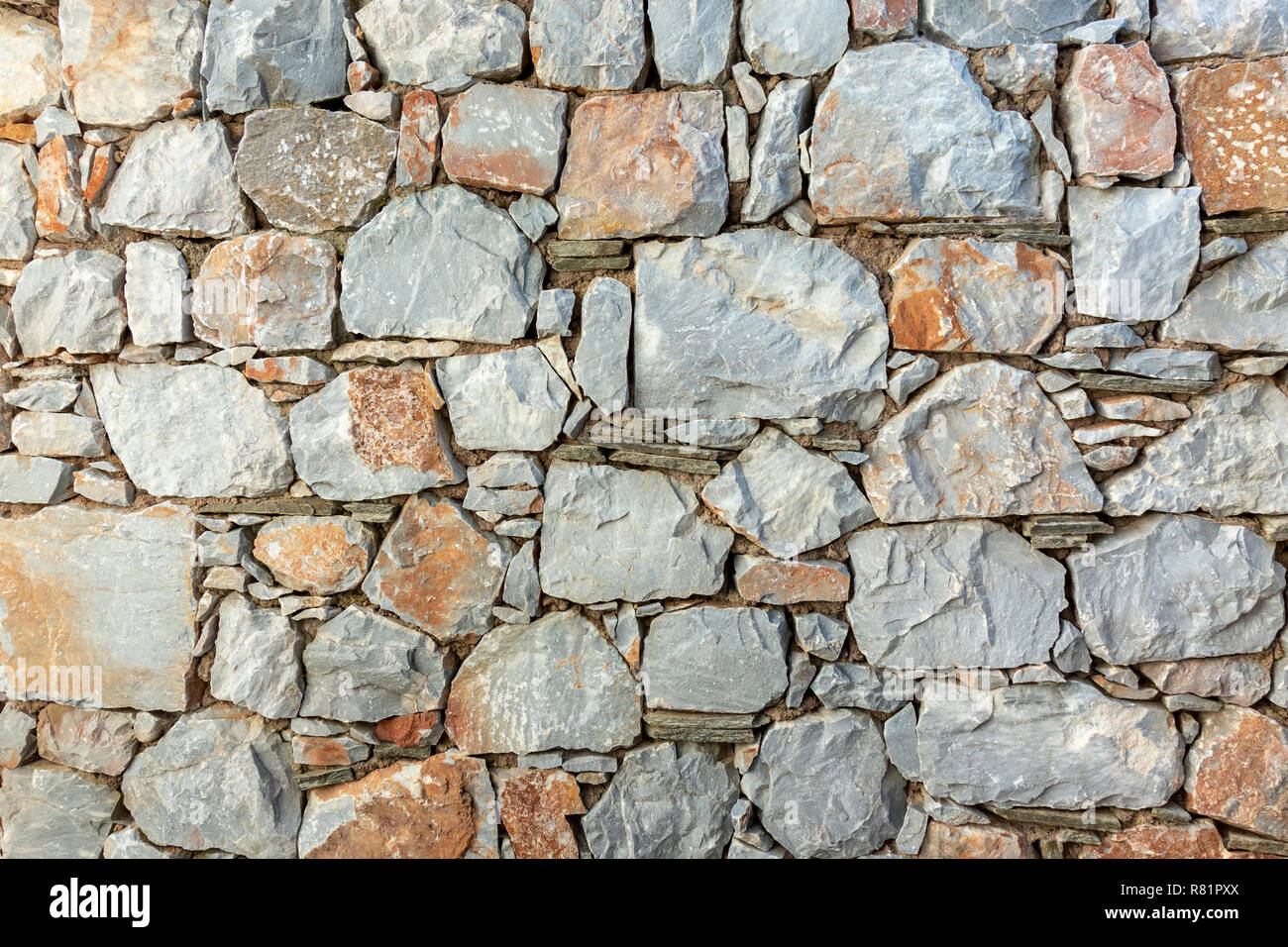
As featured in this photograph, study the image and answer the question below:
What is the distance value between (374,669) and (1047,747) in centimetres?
169

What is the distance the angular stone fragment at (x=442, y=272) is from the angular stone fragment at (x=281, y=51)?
1.22ft

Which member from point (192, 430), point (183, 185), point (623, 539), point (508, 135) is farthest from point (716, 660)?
point (183, 185)

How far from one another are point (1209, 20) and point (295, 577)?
259 centimetres

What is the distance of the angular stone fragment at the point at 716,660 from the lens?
1.99 metres

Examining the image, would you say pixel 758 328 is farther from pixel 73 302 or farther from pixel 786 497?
pixel 73 302

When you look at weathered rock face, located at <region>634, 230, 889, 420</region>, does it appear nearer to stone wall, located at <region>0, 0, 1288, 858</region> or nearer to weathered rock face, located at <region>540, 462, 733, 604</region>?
stone wall, located at <region>0, 0, 1288, 858</region>

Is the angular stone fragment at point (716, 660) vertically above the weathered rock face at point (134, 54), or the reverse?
the weathered rock face at point (134, 54)

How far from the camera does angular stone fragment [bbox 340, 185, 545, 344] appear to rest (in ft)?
A: 6.54

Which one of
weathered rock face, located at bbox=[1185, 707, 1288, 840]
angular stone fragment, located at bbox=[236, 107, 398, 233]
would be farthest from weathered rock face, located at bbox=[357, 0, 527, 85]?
weathered rock face, located at bbox=[1185, 707, 1288, 840]

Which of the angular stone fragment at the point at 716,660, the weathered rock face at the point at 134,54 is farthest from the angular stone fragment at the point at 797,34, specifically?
the weathered rock face at the point at 134,54

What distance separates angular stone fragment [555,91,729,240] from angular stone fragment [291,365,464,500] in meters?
0.56

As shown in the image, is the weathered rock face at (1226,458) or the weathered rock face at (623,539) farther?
the weathered rock face at (623,539)

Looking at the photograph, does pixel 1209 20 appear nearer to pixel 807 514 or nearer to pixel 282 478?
pixel 807 514

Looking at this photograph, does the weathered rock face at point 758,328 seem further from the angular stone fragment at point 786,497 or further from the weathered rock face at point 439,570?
the weathered rock face at point 439,570
